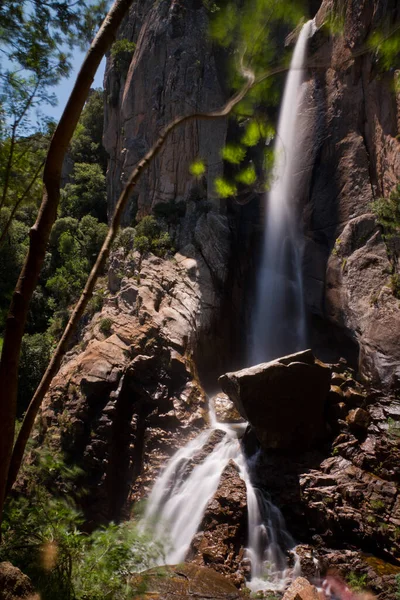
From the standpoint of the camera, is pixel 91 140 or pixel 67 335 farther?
pixel 91 140

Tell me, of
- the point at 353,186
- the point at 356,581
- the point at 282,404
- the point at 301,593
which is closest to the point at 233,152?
the point at 301,593

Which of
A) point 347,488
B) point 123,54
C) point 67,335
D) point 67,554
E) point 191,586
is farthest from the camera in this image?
point 123,54

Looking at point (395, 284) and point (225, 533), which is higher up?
point (395, 284)

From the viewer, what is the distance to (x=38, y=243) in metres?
3.25

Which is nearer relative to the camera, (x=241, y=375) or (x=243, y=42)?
(x=243, y=42)

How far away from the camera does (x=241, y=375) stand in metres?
11.8

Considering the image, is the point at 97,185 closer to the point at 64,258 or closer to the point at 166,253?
the point at 64,258

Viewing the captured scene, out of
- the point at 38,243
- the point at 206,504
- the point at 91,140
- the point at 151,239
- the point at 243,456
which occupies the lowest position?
the point at 206,504

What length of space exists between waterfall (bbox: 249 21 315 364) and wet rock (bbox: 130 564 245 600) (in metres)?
10.1

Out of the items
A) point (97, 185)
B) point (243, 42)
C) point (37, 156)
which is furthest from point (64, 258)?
point (243, 42)

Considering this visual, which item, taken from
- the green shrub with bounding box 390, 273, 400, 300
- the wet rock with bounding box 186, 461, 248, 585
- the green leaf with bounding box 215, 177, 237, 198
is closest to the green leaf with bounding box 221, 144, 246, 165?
the green leaf with bounding box 215, 177, 237, 198

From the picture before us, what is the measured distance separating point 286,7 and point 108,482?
38.3 feet

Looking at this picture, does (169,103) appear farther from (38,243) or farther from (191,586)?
(38,243)

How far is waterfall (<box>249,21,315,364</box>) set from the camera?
17812 millimetres
